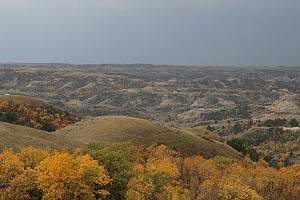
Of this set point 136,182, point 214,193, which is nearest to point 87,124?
point 136,182

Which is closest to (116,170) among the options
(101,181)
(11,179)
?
(101,181)

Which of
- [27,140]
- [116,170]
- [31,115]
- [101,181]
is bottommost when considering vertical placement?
[31,115]

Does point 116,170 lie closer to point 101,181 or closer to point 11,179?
point 101,181

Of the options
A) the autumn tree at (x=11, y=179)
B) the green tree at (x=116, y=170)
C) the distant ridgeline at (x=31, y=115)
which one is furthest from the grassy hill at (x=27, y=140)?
the distant ridgeline at (x=31, y=115)

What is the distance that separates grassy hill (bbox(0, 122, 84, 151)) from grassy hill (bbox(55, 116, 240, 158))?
46.6 feet

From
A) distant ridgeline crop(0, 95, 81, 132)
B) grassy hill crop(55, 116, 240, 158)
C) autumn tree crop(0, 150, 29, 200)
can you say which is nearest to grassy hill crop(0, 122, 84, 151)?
grassy hill crop(55, 116, 240, 158)

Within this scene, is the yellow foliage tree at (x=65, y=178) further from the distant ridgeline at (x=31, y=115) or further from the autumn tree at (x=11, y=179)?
the distant ridgeline at (x=31, y=115)

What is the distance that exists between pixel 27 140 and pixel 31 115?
87.3 meters

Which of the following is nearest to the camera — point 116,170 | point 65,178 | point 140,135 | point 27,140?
point 65,178

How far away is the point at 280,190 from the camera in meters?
63.2

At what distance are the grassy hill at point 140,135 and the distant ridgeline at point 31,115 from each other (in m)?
27.5

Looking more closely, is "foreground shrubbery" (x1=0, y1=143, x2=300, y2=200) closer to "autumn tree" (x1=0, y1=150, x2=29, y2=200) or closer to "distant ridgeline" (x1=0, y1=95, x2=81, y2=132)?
"autumn tree" (x1=0, y1=150, x2=29, y2=200)

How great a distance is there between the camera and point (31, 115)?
6097 inches

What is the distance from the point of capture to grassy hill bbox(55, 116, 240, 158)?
102312 millimetres
